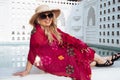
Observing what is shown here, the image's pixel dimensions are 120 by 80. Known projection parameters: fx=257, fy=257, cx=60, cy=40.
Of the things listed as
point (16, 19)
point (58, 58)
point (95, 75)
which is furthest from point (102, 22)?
point (58, 58)

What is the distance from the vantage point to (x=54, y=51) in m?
1.71

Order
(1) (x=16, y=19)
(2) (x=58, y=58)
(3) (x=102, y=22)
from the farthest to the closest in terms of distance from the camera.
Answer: (1) (x=16, y=19), (3) (x=102, y=22), (2) (x=58, y=58)

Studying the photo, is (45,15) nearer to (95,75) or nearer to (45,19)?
(45,19)

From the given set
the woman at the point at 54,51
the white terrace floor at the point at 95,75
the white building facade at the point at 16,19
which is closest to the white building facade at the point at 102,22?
the white building facade at the point at 16,19

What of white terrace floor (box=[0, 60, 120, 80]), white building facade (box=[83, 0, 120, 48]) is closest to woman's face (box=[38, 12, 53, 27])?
white terrace floor (box=[0, 60, 120, 80])

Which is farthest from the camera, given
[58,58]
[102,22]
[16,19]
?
[16,19]

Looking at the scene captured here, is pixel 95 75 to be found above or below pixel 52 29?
below

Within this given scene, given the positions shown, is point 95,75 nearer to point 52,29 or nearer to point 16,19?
point 52,29

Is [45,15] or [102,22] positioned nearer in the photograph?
[45,15]

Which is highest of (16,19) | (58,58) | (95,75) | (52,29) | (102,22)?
(16,19)

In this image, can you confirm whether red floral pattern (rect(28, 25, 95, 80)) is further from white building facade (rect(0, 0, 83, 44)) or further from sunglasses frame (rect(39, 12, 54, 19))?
white building facade (rect(0, 0, 83, 44))

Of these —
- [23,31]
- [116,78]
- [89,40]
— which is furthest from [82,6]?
[116,78]

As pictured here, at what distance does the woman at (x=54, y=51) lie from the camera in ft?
5.41

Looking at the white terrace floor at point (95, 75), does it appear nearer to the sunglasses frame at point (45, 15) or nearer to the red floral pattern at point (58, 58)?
the red floral pattern at point (58, 58)
